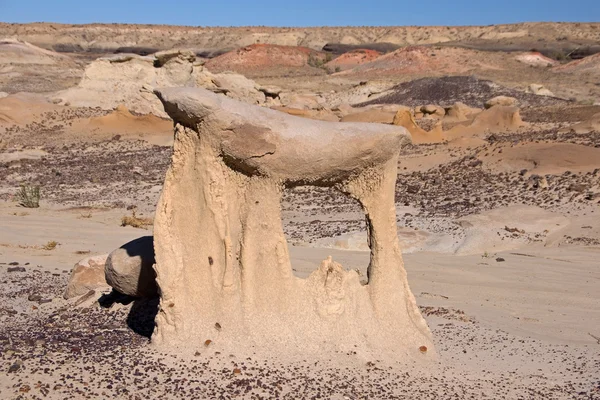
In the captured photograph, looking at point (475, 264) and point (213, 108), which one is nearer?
point (213, 108)

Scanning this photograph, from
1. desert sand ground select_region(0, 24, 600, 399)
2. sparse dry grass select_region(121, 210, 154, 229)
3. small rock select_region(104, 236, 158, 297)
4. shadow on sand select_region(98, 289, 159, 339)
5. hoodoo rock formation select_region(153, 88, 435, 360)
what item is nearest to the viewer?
desert sand ground select_region(0, 24, 600, 399)

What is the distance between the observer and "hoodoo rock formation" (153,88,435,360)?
4984 millimetres

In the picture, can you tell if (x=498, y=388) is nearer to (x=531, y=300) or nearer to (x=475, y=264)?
(x=531, y=300)

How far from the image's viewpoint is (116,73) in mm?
27906

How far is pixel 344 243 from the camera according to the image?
998 cm

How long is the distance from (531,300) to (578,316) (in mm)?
643

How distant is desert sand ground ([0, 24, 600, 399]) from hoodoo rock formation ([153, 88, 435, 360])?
0.17 m

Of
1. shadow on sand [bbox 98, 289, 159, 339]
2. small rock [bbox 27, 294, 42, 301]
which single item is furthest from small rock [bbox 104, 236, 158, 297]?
small rock [bbox 27, 294, 42, 301]

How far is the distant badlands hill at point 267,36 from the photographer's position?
66.5 meters

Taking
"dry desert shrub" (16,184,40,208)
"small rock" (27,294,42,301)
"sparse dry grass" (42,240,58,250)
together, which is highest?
"dry desert shrub" (16,184,40,208)

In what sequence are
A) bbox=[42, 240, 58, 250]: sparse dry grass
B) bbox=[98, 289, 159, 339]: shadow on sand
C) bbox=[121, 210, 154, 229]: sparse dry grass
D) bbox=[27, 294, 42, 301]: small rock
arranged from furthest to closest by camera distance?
bbox=[121, 210, 154, 229]: sparse dry grass
bbox=[42, 240, 58, 250]: sparse dry grass
bbox=[27, 294, 42, 301]: small rock
bbox=[98, 289, 159, 339]: shadow on sand

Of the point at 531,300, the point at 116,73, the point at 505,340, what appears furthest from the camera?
the point at 116,73

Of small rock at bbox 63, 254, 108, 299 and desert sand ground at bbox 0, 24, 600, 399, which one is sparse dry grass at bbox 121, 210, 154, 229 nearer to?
desert sand ground at bbox 0, 24, 600, 399

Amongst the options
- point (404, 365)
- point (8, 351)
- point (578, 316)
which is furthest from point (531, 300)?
point (8, 351)
